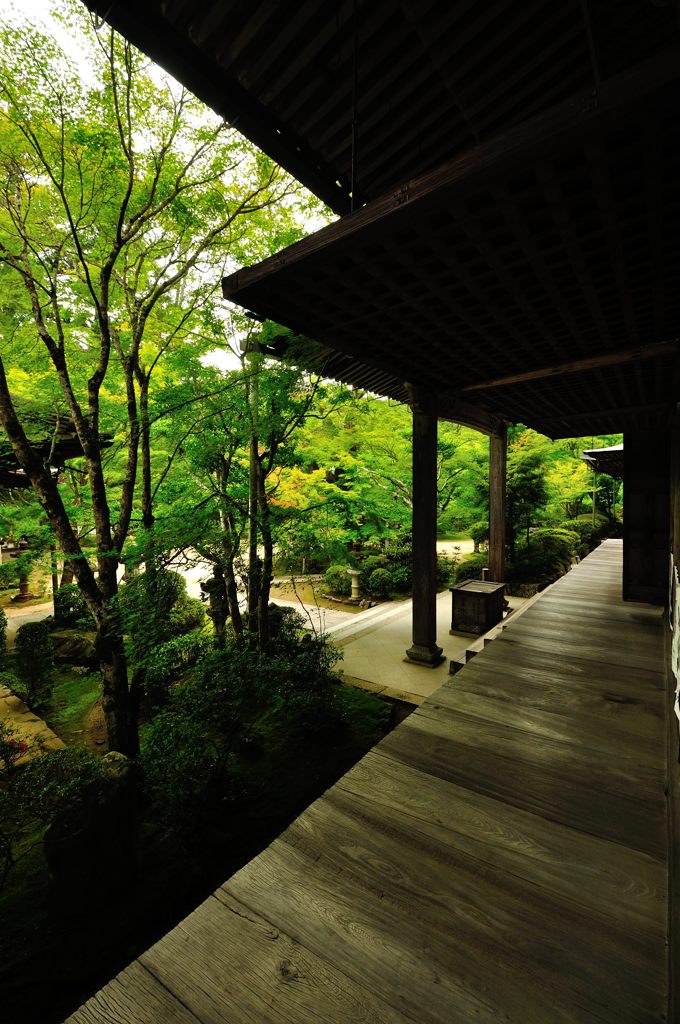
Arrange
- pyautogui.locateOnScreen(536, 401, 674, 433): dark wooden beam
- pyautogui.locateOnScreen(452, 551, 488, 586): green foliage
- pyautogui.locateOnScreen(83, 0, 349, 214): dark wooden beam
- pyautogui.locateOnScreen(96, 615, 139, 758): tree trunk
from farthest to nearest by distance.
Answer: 1. pyautogui.locateOnScreen(452, 551, 488, 586): green foliage
2. pyautogui.locateOnScreen(536, 401, 674, 433): dark wooden beam
3. pyautogui.locateOnScreen(96, 615, 139, 758): tree trunk
4. pyautogui.locateOnScreen(83, 0, 349, 214): dark wooden beam

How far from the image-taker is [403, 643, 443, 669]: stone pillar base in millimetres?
6793

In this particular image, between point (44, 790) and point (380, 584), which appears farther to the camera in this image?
point (380, 584)

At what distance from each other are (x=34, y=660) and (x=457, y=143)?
336 inches

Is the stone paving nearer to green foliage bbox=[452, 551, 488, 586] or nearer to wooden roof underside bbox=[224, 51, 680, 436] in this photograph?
wooden roof underside bbox=[224, 51, 680, 436]

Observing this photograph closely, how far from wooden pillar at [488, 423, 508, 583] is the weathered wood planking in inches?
283

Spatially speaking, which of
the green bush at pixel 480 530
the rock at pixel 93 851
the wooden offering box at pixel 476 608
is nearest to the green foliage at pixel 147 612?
the rock at pixel 93 851

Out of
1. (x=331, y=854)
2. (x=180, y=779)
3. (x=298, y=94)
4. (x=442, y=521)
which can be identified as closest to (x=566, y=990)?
(x=331, y=854)

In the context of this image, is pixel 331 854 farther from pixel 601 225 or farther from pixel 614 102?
pixel 601 225

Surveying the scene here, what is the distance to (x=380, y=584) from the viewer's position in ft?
40.4

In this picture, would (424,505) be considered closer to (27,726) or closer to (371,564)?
(27,726)

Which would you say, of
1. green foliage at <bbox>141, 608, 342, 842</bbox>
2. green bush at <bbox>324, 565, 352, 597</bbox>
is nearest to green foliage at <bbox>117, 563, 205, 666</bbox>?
green foliage at <bbox>141, 608, 342, 842</bbox>

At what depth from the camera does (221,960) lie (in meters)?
1.41

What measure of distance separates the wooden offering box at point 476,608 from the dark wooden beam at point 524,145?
294 inches

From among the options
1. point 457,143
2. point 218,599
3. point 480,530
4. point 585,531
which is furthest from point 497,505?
point 585,531
